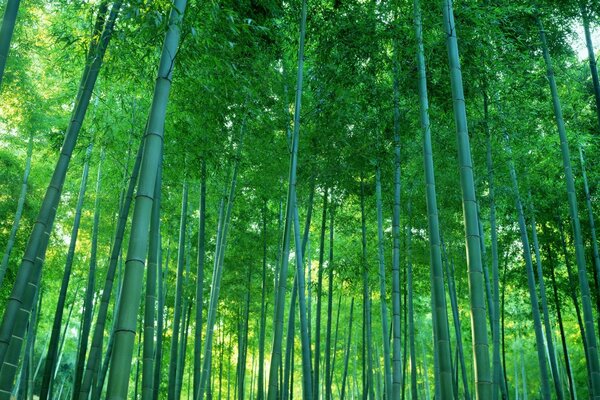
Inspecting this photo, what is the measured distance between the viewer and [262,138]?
666 centimetres

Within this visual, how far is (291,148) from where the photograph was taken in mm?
5477

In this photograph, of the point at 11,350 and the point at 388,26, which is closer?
the point at 11,350

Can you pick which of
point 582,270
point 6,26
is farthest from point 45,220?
point 582,270

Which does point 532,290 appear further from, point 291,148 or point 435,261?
point 291,148

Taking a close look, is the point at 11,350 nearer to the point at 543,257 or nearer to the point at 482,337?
the point at 482,337

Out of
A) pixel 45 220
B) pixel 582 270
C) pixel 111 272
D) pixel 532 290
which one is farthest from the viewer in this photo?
pixel 532 290

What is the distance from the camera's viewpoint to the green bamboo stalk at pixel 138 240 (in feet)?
7.61

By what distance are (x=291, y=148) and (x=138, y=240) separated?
10.4 feet

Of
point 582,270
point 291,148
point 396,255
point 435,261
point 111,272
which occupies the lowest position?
point 435,261

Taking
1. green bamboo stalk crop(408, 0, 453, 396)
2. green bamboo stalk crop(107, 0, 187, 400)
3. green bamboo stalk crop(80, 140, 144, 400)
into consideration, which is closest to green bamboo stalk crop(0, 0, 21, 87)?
green bamboo stalk crop(107, 0, 187, 400)

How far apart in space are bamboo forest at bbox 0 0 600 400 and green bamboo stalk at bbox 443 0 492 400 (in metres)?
0.01

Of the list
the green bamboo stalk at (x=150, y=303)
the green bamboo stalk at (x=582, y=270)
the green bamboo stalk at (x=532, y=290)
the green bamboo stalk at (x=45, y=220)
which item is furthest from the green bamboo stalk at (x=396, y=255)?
the green bamboo stalk at (x=45, y=220)

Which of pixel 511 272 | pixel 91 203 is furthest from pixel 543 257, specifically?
pixel 91 203

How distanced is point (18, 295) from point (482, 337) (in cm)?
283
